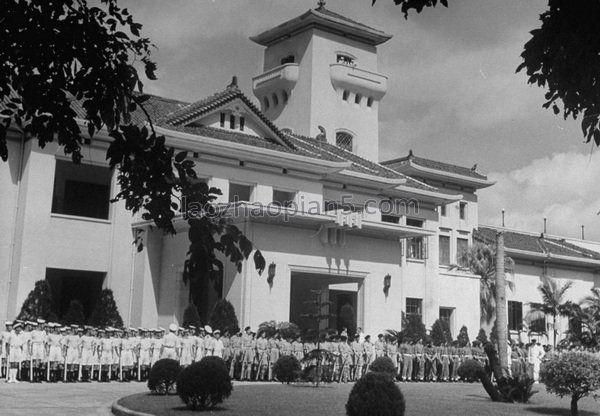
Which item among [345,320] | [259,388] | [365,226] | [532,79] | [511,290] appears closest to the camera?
[532,79]

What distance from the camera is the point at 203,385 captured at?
13.9 m

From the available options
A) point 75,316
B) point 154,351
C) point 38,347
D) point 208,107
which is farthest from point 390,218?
point 38,347

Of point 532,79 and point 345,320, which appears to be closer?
point 532,79

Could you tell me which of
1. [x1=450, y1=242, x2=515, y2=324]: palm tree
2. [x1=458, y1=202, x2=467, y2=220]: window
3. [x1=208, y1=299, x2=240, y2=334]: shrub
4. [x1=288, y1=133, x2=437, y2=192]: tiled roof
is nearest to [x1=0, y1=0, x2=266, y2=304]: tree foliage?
[x1=208, y1=299, x2=240, y2=334]: shrub

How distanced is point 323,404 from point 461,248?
28.7m

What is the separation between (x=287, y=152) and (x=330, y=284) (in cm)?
625

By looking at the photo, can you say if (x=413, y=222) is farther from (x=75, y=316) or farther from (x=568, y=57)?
(x=568, y=57)

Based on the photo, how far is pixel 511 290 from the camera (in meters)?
45.7

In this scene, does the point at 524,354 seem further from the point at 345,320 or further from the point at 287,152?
the point at 287,152

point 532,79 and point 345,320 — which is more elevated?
point 532,79

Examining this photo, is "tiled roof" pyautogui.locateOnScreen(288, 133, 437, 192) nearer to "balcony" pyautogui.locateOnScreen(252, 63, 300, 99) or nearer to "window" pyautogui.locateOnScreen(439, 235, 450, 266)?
"window" pyautogui.locateOnScreen(439, 235, 450, 266)

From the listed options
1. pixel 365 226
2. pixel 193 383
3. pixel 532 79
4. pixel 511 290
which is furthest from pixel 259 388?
pixel 511 290

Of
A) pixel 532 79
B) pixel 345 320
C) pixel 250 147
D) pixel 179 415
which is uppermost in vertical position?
pixel 250 147

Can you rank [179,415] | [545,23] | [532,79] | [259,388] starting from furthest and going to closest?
[259,388] → [179,415] → [532,79] → [545,23]
